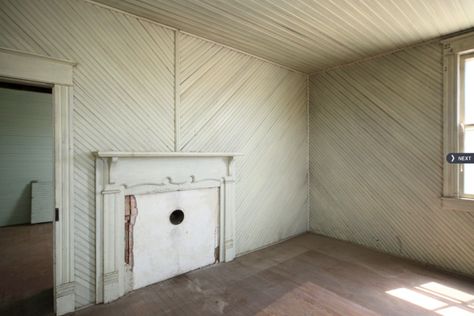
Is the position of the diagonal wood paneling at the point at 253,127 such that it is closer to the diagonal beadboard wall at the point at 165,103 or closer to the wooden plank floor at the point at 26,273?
the diagonal beadboard wall at the point at 165,103

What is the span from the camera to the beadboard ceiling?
2920 mm

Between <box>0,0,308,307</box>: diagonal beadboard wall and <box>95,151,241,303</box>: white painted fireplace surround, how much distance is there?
0.36ft

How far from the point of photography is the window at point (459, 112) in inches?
143

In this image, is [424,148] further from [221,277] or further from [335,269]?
[221,277]

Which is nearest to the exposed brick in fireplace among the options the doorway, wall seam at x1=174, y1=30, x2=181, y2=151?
wall seam at x1=174, y1=30, x2=181, y2=151

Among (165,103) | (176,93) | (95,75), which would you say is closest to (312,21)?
(176,93)

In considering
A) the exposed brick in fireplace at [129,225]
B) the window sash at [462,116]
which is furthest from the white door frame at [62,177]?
the window sash at [462,116]

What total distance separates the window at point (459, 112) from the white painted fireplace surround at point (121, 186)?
349 cm

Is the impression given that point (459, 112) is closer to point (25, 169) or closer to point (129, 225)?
point (129, 225)

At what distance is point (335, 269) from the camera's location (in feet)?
12.4

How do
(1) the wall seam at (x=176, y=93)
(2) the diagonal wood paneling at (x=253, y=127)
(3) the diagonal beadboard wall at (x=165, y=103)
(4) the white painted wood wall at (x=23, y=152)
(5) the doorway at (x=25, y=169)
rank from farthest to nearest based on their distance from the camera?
(4) the white painted wood wall at (x=23, y=152) < (5) the doorway at (x=25, y=169) < (2) the diagonal wood paneling at (x=253, y=127) < (1) the wall seam at (x=176, y=93) < (3) the diagonal beadboard wall at (x=165, y=103)

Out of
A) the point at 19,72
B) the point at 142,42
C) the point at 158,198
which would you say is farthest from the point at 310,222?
the point at 19,72

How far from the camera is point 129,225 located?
3150mm

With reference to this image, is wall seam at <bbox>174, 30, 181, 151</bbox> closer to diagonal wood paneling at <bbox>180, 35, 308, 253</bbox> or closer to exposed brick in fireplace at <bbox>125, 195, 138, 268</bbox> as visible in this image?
diagonal wood paneling at <bbox>180, 35, 308, 253</bbox>
